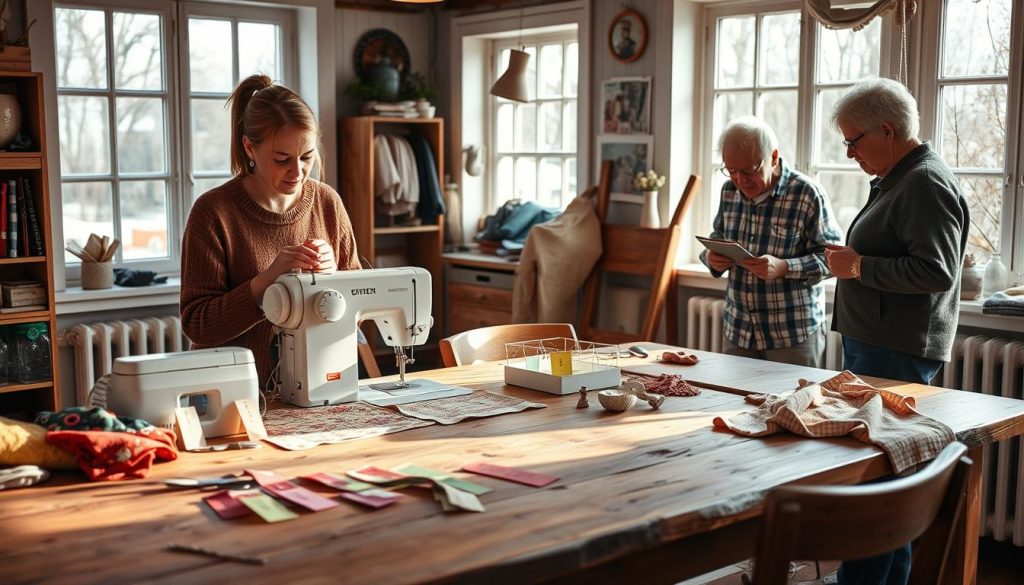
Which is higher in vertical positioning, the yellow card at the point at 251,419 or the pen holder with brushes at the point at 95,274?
the pen holder with brushes at the point at 95,274

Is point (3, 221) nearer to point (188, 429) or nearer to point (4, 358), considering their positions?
point (4, 358)

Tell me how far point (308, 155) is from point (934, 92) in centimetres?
257

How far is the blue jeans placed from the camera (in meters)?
2.82

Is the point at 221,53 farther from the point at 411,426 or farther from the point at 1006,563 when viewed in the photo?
the point at 1006,563

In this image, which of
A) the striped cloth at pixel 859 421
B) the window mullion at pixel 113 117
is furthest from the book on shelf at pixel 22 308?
the striped cloth at pixel 859 421

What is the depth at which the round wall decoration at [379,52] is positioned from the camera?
19.1 ft

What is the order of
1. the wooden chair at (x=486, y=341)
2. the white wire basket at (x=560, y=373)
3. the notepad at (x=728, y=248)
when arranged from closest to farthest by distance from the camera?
the white wire basket at (x=560, y=373), the wooden chair at (x=486, y=341), the notepad at (x=728, y=248)

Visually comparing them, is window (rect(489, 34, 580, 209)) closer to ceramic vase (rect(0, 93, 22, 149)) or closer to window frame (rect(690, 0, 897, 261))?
window frame (rect(690, 0, 897, 261))

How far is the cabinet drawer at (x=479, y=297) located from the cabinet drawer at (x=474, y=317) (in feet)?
0.05

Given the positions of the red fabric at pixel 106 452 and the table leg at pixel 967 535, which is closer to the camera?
the red fabric at pixel 106 452

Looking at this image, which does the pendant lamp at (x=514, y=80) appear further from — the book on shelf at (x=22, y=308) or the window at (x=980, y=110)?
the book on shelf at (x=22, y=308)

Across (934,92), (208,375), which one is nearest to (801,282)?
(934,92)

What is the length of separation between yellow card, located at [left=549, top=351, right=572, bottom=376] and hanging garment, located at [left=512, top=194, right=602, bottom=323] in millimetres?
2301

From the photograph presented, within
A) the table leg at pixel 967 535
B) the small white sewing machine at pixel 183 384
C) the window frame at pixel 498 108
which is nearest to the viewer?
the small white sewing machine at pixel 183 384
